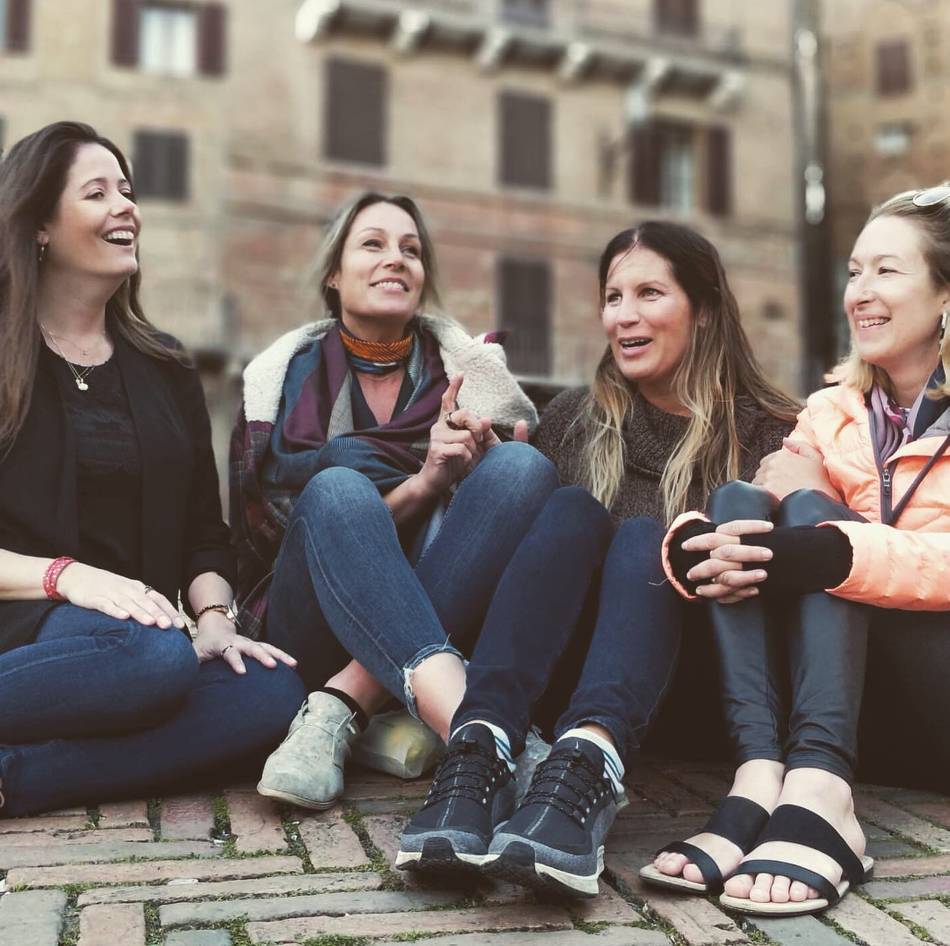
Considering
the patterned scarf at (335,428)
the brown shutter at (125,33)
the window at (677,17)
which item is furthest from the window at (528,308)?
the patterned scarf at (335,428)

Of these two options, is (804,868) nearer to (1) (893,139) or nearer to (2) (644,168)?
(2) (644,168)

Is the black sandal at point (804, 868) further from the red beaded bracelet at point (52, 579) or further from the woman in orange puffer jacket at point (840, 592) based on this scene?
the red beaded bracelet at point (52, 579)

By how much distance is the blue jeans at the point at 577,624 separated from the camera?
2072mm

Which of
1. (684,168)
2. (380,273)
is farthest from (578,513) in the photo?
(684,168)

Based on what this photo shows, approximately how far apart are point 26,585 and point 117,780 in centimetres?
43

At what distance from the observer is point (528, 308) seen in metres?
18.5

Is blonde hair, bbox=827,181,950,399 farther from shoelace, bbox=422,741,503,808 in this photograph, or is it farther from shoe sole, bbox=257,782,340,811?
Result: shoe sole, bbox=257,782,340,811

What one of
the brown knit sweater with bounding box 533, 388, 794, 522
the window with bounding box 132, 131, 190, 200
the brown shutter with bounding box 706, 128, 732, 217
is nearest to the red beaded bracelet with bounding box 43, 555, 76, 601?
the brown knit sweater with bounding box 533, 388, 794, 522

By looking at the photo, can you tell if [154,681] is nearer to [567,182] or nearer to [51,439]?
[51,439]

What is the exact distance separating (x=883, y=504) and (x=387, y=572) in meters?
1.00

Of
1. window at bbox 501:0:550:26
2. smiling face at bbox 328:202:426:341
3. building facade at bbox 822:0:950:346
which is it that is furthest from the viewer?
building facade at bbox 822:0:950:346

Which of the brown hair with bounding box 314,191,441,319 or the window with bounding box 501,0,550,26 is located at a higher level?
the window with bounding box 501,0,550,26

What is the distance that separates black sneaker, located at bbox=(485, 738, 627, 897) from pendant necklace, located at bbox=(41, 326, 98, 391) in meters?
1.39

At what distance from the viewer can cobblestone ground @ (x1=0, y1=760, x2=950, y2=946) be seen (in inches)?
68.6
